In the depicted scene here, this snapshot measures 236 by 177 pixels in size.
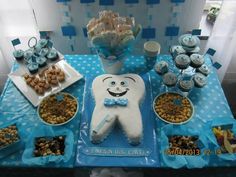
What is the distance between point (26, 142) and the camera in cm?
116

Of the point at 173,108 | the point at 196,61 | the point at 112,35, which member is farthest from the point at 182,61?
the point at 112,35

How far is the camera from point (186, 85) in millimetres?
1305

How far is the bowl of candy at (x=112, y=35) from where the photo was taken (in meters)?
1.21

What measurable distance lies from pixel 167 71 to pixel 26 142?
2.42 feet

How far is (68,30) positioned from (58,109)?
54 cm

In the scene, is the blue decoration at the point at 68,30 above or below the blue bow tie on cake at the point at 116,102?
above

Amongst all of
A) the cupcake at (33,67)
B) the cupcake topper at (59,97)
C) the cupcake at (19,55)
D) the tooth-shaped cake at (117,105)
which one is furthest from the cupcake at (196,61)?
the cupcake at (19,55)

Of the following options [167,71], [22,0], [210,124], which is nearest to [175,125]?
[210,124]

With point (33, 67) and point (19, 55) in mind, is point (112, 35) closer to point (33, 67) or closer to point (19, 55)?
point (33, 67)

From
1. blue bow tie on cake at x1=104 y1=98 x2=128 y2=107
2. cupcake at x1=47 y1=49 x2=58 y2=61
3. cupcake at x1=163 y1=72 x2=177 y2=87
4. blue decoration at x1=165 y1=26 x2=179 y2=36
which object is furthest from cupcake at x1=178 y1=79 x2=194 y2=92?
cupcake at x1=47 y1=49 x2=58 y2=61

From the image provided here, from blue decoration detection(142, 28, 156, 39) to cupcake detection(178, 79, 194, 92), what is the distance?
411mm

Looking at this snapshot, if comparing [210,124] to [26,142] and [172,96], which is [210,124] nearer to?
[172,96]

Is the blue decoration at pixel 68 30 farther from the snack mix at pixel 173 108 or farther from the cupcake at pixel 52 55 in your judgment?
the snack mix at pixel 173 108

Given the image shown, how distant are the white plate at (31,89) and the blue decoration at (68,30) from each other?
0.21 metres
